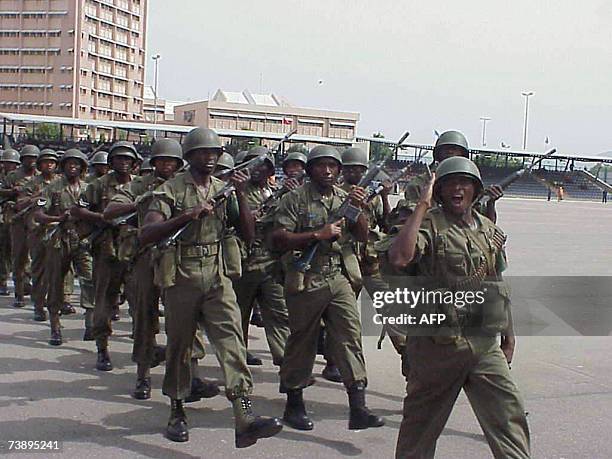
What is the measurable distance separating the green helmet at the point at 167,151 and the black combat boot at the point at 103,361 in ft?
5.88

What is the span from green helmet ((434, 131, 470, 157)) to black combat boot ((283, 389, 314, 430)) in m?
2.04

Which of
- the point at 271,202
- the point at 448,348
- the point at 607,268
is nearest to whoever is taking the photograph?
the point at 448,348

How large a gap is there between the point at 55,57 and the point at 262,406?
88548 millimetres

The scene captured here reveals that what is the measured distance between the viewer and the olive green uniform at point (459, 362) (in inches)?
140

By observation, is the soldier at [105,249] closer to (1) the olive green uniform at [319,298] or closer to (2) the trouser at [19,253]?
(1) the olive green uniform at [319,298]

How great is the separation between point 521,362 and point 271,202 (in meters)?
2.71

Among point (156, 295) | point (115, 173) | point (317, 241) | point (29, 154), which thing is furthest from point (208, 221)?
point (29, 154)

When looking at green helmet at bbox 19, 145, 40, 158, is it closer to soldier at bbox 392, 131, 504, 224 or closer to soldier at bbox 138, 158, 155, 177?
soldier at bbox 138, 158, 155, 177

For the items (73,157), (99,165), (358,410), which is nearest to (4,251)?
(99,165)

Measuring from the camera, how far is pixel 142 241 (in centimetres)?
476

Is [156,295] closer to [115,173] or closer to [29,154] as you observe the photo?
[115,173]

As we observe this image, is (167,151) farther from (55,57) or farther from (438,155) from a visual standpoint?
(55,57)

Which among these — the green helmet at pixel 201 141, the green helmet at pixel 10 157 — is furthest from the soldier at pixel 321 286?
the green helmet at pixel 10 157

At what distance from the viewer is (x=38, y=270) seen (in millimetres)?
Answer: 8312
